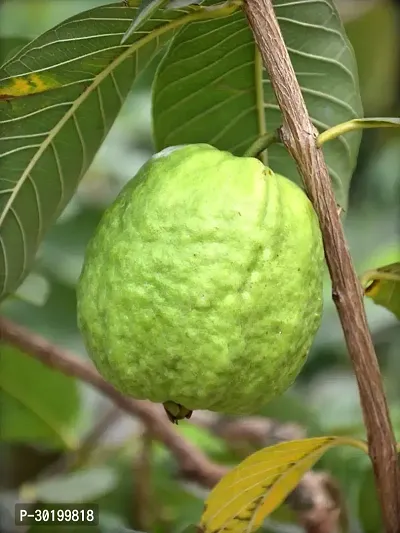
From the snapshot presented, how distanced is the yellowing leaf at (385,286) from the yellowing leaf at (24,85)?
0.43 metres

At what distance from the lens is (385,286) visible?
0.96 m

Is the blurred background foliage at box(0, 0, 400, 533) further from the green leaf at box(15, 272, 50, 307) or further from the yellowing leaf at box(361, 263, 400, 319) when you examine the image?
the yellowing leaf at box(361, 263, 400, 319)

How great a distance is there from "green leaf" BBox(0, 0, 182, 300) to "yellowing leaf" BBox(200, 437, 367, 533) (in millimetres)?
374

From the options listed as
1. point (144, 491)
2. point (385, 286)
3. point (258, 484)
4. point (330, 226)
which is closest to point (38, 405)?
point (144, 491)

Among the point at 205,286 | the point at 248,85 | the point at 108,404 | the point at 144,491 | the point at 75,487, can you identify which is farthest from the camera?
the point at 108,404

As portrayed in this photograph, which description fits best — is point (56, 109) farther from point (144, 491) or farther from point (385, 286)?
point (144, 491)

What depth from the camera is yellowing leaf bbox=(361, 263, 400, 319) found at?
3.03ft

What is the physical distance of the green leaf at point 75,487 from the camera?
1.36 metres

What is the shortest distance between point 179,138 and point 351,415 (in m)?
1.28

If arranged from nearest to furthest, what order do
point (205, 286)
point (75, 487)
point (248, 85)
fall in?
point (205, 286), point (248, 85), point (75, 487)

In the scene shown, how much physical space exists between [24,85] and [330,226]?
14.6 inches

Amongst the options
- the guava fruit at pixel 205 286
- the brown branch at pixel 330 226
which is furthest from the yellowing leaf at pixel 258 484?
the guava fruit at pixel 205 286

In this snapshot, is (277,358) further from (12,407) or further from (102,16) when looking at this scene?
(12,407)

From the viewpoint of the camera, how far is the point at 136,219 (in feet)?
2.49
